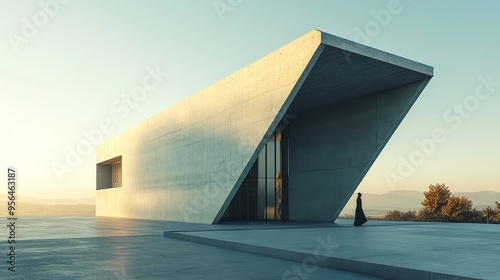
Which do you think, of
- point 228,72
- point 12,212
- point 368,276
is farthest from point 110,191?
point 368,276

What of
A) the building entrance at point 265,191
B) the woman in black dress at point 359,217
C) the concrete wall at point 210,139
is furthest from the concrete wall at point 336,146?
the concrete wall at point 210,139

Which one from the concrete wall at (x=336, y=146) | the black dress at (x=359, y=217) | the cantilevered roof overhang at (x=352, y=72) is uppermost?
the cantilevered roof overhang at (x=352, y=72)

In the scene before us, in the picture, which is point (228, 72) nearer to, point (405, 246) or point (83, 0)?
point (83, 0)

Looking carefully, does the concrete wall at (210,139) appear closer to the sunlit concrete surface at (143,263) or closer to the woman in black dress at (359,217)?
the woman in black dress at (359,217)

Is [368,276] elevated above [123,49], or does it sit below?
below

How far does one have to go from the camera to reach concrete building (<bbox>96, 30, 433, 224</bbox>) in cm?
1652

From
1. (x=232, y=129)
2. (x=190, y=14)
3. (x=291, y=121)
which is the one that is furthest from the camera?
(x=291, y=121)

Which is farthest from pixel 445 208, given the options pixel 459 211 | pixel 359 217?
pixel 359 217

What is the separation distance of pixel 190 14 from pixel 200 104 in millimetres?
7721

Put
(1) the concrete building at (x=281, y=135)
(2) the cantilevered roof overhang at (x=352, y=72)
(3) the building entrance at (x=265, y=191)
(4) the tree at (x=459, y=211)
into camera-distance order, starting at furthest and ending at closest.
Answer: (4) the tree at (x=459, y=211) → (3) the building entrance at (x=265, y=191) → (1) the concrete building at (x=281, y=135) → (2) the cantilevered roof overhang at (x=352, y=72)

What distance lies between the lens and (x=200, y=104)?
74.8 feet

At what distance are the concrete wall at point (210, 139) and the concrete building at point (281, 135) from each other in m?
0.05

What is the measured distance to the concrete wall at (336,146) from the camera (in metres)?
19.6

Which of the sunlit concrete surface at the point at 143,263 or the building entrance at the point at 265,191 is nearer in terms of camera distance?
the sunlit concrete surface at the point at 143,263
